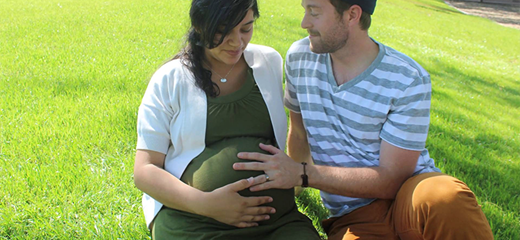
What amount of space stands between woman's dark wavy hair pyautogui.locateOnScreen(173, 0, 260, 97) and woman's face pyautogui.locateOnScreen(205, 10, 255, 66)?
4 cm

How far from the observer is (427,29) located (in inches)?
609

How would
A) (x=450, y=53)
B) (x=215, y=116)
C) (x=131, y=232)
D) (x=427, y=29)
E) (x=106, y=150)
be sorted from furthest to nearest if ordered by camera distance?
1. (x=427, y=29)
2. (x=450, y=53)
3. (x=106, y=150)
4. (x=131, y=232)
5. (x=215, y=116)

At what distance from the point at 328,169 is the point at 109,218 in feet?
4.36

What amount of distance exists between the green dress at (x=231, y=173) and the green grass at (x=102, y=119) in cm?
49

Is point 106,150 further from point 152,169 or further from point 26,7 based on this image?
point 26,7

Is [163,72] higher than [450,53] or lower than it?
higher

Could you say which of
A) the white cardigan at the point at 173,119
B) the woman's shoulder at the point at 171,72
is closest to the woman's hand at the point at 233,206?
the white cardigan at the point at 173,119

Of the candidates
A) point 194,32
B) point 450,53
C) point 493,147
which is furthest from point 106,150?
point 450,53

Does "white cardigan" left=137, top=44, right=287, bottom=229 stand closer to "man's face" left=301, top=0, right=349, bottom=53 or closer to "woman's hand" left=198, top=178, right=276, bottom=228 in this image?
"woman's hand" left=198, top=178, right=276, bottom=228

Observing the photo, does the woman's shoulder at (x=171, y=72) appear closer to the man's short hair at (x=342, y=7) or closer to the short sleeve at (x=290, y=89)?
the short sleeve at (x=290, y=89)

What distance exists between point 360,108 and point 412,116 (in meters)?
0.26

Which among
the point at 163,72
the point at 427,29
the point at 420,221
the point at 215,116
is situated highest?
the point at 163,72

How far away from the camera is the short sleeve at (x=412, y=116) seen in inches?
89.7

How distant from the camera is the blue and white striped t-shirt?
2.29m
